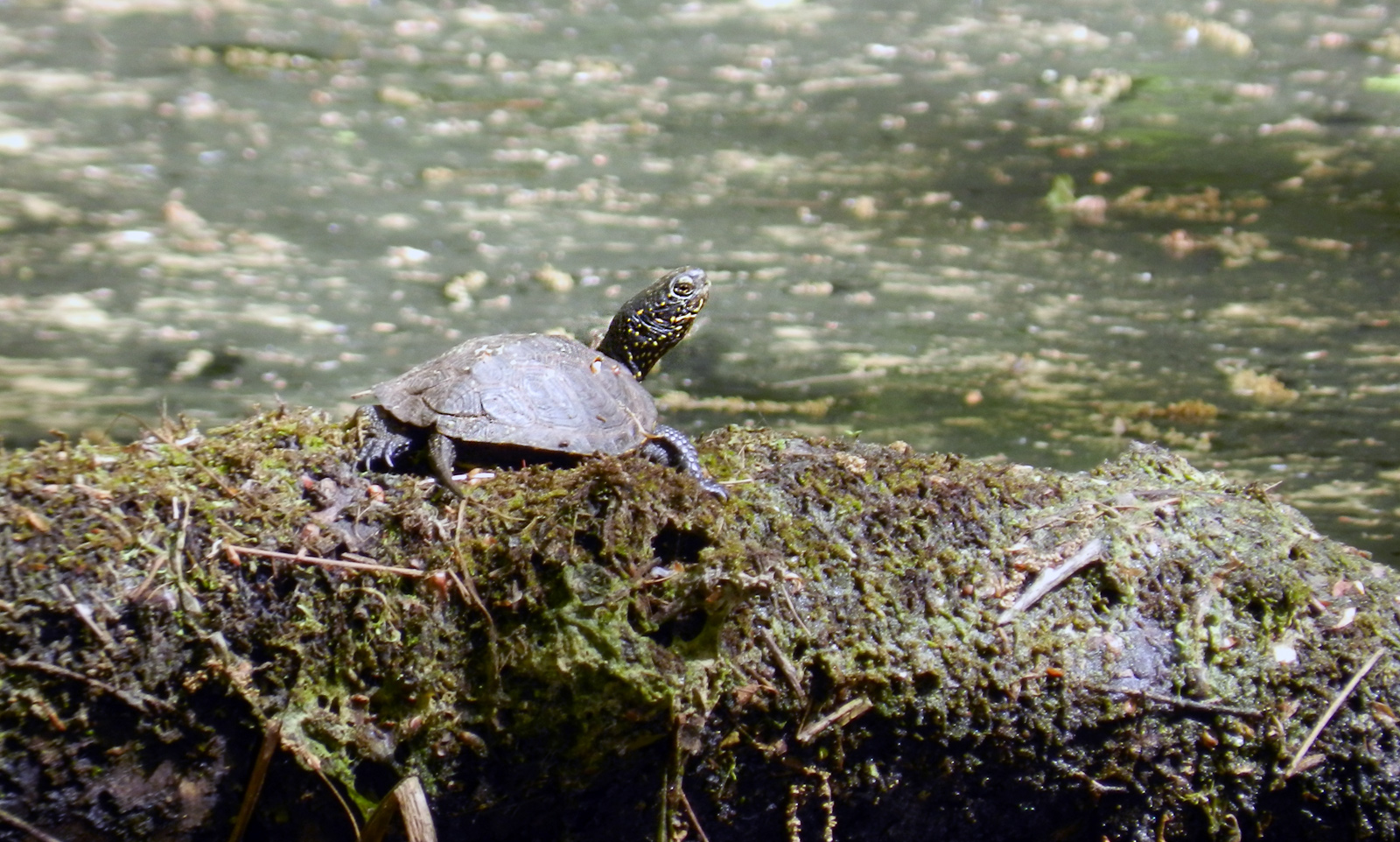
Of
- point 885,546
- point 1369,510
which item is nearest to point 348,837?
point 885,546

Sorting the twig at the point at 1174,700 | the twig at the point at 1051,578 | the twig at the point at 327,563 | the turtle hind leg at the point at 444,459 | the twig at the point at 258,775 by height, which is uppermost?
the turtle hind leg at the point at 444,459

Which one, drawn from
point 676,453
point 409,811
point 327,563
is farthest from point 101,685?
point 676,453

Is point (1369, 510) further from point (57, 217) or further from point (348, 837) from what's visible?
point (57, 217)

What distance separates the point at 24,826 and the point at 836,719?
1727 mm

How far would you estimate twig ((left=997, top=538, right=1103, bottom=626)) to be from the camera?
2.81m

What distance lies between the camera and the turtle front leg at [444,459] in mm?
2761

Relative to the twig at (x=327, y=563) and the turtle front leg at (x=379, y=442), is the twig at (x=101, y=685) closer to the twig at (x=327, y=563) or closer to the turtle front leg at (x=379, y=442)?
the twig at (x=327, y=563)

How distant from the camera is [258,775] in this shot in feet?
8.09

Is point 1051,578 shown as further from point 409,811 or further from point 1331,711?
point 409,811

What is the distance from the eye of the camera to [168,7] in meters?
14.2

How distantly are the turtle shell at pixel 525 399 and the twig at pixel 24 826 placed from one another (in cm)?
120

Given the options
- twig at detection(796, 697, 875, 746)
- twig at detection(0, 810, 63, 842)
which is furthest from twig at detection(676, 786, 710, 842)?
twig at detection(0, 810, 63, 842)

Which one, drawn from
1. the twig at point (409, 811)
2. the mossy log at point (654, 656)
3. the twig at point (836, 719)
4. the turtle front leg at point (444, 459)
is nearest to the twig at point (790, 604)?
the mossy log at point (654, 656)

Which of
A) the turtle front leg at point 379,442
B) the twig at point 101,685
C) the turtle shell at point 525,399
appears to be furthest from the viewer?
the turtle shell at point 525,399
